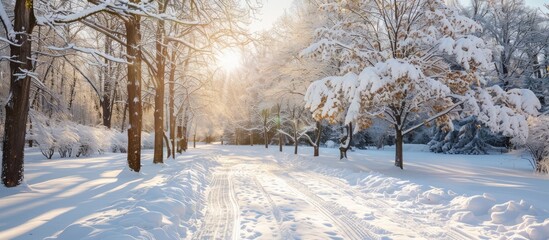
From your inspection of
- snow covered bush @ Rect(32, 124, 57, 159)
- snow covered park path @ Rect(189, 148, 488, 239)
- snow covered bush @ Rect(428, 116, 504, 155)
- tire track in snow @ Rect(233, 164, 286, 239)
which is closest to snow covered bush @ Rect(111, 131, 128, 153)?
snow covered bush @ Rect(32, 124, 57, 159)

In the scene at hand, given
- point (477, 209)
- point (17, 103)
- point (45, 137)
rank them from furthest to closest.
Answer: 1. point (45, 137)
2. point (17, 103)
3. point (477, 209)

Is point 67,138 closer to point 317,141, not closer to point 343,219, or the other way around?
point 317,141

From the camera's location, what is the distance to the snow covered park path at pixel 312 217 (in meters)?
4.83

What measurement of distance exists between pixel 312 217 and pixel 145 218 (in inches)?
111

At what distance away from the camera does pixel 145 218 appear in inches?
191

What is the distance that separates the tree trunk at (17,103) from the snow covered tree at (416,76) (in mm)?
8439

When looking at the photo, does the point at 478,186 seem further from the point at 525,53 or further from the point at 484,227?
the point at 525,53

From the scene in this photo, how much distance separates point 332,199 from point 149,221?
4.18 metres

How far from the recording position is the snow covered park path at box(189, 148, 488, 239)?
4.83 meters

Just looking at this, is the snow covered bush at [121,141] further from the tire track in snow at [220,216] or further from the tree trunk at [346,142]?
the tire track in snow at [220,216]

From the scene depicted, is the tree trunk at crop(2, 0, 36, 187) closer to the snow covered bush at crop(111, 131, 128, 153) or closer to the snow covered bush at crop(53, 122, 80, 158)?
the snow covered bush at crop(53, 122, 80, 158)

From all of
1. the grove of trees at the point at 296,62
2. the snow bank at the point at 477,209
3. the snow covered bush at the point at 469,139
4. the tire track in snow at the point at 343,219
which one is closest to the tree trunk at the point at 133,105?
the grove of trees at the point at 296,62

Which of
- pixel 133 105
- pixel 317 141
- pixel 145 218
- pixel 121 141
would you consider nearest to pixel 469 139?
pixel 317 141

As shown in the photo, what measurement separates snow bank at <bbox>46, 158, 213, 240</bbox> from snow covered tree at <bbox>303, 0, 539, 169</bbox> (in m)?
6.09
